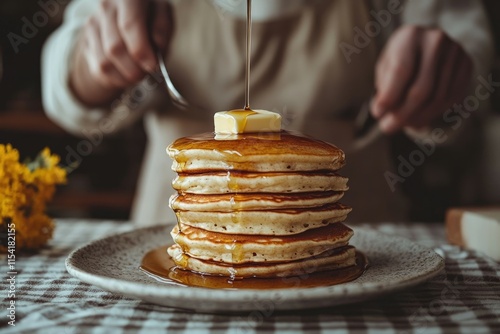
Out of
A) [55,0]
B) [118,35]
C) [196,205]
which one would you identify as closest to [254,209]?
[196,205]

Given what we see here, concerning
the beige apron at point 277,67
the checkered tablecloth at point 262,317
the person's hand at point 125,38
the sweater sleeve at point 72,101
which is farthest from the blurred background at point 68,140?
the checkered tablecloth at point 262,317

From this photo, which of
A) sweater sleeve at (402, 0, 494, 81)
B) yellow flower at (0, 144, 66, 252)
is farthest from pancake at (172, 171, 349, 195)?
sweater sleeve at (402, 0, 494, 81)

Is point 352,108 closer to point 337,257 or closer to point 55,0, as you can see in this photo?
point 337,257

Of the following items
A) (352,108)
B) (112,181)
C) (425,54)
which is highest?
(425,54)

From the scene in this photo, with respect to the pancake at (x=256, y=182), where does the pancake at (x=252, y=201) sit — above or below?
below

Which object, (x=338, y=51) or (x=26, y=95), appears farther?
(x=26, y=95)

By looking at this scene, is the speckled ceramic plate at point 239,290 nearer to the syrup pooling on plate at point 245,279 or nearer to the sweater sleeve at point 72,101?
the syrup pooling on plate at point 245,279

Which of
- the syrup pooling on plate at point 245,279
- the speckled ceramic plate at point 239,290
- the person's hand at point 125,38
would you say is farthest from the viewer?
the person's hand at point 125,38

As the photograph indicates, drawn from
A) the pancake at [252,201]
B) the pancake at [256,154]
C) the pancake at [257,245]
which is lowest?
the pancake at [257,245]
